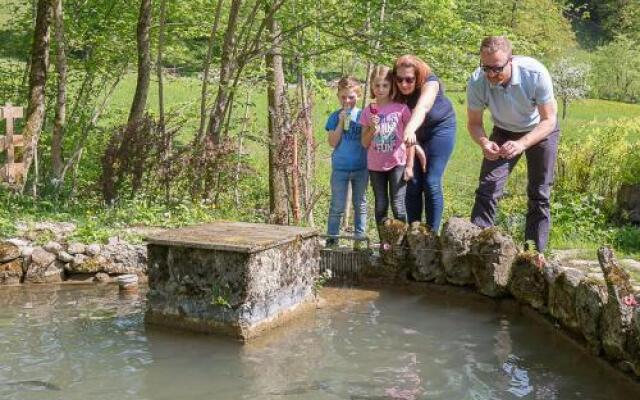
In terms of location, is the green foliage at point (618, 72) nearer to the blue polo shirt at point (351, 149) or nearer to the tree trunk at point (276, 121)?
the tree trunk at point (276, 121)

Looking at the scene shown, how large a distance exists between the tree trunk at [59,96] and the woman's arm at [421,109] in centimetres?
560

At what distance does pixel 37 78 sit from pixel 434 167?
590 cm

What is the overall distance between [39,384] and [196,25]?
834cm

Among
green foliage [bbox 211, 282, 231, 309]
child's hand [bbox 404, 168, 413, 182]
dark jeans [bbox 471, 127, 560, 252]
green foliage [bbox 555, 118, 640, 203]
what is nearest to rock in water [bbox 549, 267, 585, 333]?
dark jeans [bbox 471, 127, 560, 252]

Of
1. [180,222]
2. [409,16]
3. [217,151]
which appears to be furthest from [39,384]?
[409,16]

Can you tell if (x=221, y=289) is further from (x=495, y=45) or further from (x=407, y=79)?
(x=495, y=45)

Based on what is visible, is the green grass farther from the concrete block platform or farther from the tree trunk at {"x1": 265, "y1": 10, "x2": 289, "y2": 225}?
the concrete block platform

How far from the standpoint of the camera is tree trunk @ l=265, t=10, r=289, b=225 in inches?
416

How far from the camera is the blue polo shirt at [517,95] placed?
20.1 ft

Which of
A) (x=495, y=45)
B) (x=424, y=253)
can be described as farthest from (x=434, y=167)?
(x=495, y=45)

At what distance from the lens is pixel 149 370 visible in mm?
4980

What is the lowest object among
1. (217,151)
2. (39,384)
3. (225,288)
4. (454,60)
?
(39,384)

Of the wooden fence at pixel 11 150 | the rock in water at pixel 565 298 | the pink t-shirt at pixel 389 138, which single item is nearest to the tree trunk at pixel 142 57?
the wooden fence at pixel 11 150

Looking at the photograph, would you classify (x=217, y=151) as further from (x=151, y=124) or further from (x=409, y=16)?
(x=409, y=16)
